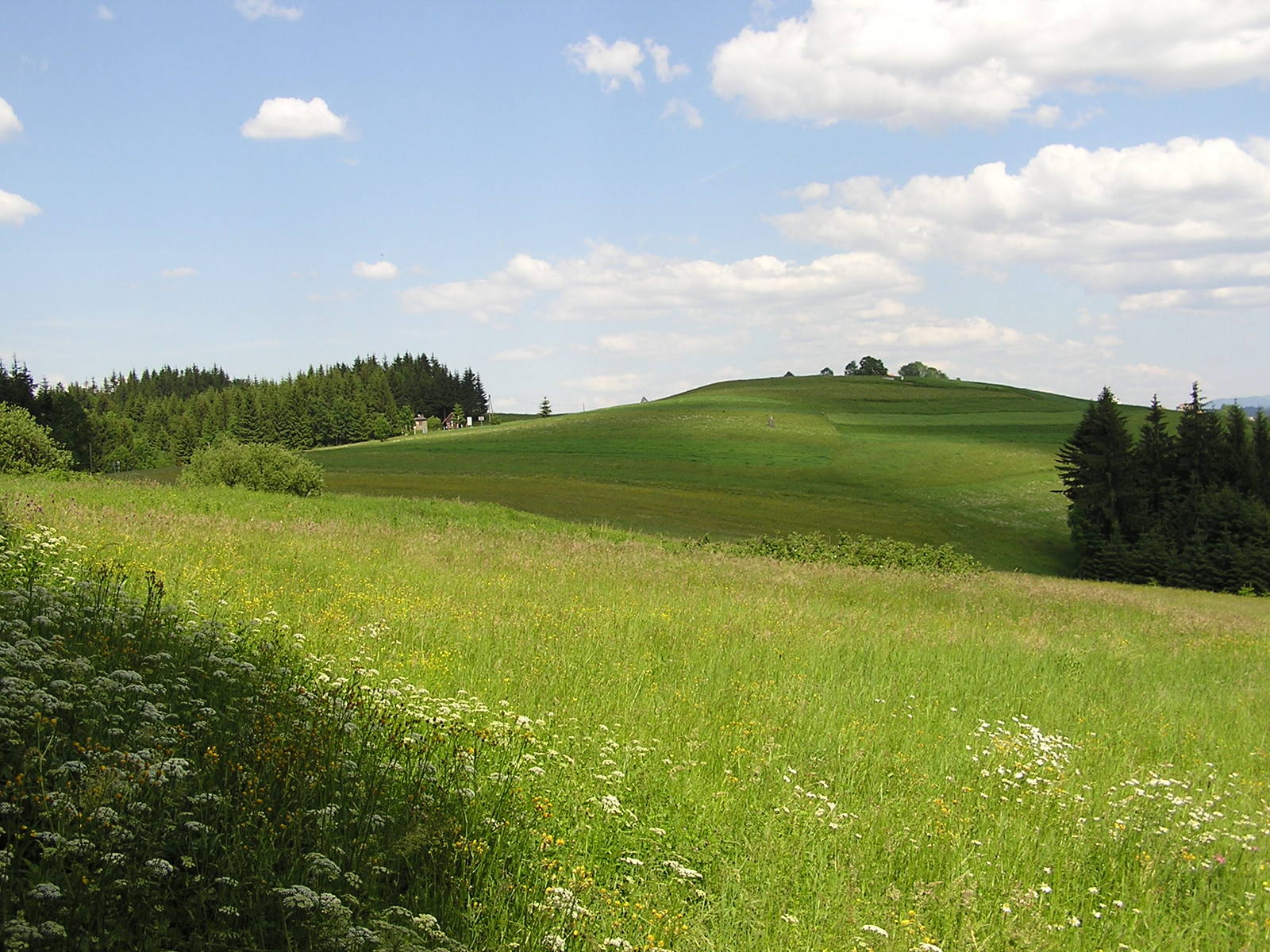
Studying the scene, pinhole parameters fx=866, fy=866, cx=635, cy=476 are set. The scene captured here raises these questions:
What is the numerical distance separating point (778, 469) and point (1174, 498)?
3028cm

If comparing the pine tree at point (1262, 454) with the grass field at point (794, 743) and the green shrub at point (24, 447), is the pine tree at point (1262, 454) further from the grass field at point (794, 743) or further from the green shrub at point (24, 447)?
the green shrub at point (24, 447)

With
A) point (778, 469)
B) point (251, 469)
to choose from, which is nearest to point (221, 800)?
point (251, 469)

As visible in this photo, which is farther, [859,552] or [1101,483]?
[1101,483]

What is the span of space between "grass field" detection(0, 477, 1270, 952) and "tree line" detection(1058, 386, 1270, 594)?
47567 millimetres

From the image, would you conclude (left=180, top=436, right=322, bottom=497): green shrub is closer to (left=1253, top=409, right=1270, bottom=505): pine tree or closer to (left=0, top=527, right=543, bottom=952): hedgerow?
(left=0, top=527, right=543, bottom=952): hedgerow

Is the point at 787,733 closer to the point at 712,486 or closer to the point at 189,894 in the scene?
the point at 189,894

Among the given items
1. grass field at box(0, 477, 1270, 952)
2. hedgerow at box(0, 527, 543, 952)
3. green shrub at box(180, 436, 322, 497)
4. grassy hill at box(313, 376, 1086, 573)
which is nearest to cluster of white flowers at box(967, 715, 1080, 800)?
grass field at box(0, 477, 1270, 952)

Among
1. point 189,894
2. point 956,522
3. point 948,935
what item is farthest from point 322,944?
point 956,522

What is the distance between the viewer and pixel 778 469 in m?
77.7

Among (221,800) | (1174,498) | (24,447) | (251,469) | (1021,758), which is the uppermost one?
(24,447)

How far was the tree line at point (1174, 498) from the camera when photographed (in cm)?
5625

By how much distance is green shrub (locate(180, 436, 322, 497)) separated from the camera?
2914 cm

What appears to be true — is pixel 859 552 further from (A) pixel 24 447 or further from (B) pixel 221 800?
(B) pixel 221 800

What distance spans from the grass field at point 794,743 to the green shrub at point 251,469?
46.7ft
